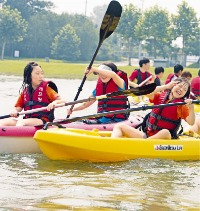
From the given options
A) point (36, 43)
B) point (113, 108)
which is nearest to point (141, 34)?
point (36, 43)

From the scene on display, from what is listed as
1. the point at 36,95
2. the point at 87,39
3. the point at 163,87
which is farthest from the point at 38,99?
the point at 87,39

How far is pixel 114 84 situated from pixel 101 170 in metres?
1.64

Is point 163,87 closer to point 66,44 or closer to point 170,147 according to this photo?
point 170,147

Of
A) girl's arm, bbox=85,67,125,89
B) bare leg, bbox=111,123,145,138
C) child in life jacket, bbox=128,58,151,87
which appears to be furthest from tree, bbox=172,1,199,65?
bare leg, bbox=111,123,145,138

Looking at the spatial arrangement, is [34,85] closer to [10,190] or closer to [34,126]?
[34,126]

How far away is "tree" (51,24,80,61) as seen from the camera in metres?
61.6

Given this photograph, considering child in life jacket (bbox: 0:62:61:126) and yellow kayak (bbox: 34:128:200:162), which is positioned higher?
child in life jacket (bbox: 0:62:61:126)

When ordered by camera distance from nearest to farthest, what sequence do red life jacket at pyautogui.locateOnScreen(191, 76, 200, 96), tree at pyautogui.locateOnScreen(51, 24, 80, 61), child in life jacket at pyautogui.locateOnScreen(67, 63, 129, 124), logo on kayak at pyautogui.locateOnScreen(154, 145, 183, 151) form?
logo on kayak at pyautogui.locateOnScreen(154, 145, 183, 151) → child in life jacket at pyautogui.locateOnScreen(67, 63, 129, 124) → red life jacket at pyautogui.locateOnScreen(191, 76, 200, 96) → tree at pyautogui.locateOnScreen(51, 24, 80, 61)

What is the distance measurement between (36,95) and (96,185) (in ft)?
6.86

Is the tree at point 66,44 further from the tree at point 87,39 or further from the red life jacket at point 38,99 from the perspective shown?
the red life jacket at point 38,99

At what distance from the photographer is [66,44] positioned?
61.8 m

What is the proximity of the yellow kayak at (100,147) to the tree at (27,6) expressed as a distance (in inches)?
2476

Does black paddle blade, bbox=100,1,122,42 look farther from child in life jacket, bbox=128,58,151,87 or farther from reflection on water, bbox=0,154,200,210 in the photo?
child in life jacket, bbox=128,58,151,87

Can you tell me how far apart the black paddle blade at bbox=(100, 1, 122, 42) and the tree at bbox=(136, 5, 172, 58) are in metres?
45.5
